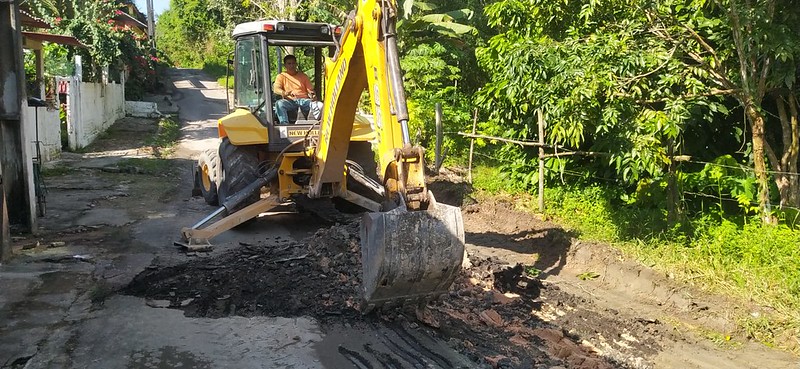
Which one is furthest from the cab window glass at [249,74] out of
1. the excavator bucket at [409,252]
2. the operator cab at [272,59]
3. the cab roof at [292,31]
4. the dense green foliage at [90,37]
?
the dense green foliage at [90,37]

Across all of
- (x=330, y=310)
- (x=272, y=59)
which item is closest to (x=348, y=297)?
(x=330, y=310)

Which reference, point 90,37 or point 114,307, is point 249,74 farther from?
point 90,37

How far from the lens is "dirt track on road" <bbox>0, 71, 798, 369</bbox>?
5004 millimetres

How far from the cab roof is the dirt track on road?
8.41 feet

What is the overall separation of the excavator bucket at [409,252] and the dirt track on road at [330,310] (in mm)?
375

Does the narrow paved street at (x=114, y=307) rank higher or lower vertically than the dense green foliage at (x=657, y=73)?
lower

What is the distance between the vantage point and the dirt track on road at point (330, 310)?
5004mm

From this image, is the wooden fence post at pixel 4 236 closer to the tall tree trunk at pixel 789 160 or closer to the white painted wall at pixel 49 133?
the white painted wall at pixel 49 133

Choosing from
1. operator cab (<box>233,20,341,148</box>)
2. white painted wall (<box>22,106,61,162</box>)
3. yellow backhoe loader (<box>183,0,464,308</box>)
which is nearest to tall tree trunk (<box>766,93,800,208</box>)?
yellow backhoe loader (<box>183,0,464,308</box>)

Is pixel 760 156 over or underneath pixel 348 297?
over

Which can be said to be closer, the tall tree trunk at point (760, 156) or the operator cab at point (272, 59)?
the tall tree trunk at point (760, 156)

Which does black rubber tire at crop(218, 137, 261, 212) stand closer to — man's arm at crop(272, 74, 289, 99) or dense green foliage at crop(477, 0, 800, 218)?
man's arm at crop(272, 74, 289, 99)

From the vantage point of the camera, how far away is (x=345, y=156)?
301 inches

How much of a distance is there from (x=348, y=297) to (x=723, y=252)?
4403mm
